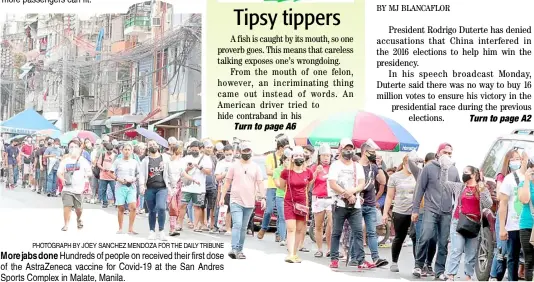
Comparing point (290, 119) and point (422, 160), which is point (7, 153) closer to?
point (290, 119)

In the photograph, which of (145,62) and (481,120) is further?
(145,62)

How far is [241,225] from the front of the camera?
1105cm

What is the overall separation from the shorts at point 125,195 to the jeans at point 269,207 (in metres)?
1.81

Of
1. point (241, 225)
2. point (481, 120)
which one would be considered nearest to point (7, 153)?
point (241, 225)

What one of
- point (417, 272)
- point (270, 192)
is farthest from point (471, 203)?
point (270, 192)

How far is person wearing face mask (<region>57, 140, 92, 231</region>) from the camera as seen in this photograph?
11.8 metres

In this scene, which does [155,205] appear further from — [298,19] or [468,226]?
[468,226]

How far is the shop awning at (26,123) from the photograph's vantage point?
37.3 feet

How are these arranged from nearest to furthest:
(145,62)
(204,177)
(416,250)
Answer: (416,250) < (145,62) < (204,177)

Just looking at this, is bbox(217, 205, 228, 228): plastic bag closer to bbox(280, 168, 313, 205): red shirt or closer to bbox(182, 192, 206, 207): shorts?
bbox(280, 168, 313, 205): red shirt

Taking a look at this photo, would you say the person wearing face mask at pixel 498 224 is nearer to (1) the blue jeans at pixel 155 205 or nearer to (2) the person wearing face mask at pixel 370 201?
(2) the person wearing face mask at pixel 370 201

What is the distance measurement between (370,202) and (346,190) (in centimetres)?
56

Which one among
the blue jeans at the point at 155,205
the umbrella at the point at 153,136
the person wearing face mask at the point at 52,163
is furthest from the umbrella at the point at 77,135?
the blue jeans at the point at 155,205

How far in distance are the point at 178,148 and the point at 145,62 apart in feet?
3.96
